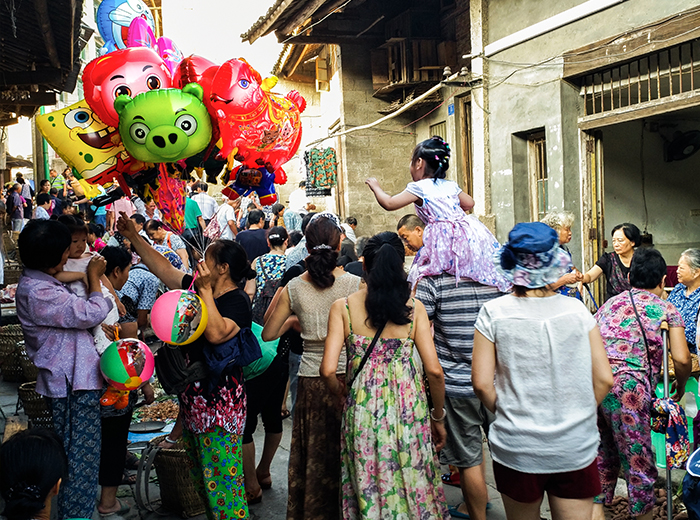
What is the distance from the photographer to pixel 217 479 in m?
3.53

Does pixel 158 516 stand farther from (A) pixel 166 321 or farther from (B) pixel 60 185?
(B) pixel 60 185

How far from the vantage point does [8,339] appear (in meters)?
7.48

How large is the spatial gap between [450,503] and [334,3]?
35.8 ft

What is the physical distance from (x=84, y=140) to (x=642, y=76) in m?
6.81

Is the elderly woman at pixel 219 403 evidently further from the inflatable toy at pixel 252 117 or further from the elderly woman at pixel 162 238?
the elderly woman at pixel 162 238

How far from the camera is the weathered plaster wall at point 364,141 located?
16062 millimetres

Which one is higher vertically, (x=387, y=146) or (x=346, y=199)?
(x=387, y=146)

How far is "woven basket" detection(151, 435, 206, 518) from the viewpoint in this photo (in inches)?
170

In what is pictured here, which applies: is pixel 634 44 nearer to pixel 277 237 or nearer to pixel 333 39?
pixel 277 237

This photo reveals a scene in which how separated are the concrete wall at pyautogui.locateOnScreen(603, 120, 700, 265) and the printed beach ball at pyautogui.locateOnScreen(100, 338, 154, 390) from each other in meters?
8.81

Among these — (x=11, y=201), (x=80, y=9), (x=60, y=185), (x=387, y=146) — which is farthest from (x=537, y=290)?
(x=60, y=185)

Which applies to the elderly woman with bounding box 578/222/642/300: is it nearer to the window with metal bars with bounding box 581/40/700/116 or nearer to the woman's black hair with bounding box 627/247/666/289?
the woman's black hair with bounding box 627/247/666/289

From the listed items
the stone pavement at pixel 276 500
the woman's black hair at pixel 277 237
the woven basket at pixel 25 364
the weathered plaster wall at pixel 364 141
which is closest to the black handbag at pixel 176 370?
the stone pavement at pixel 276 500

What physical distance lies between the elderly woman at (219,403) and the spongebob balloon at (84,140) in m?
0.87
